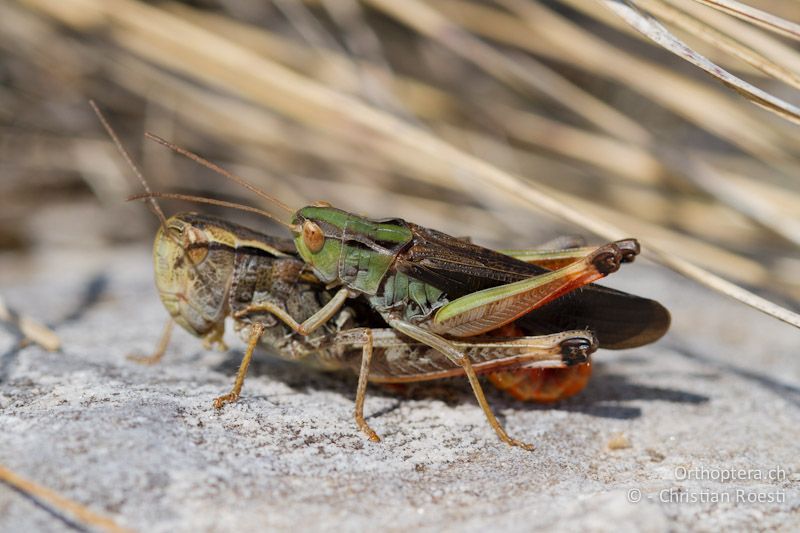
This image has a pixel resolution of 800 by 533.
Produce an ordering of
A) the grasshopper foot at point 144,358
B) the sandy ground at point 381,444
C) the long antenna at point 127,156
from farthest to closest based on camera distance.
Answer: the grasshopper foot at point 144,358
the long antenna at point 127,156
the sandy ground at point 381,444

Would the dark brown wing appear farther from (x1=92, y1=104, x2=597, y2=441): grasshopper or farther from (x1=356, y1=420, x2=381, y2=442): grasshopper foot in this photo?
(x1=356, y1=420, x2=381, y2=442): grasshopper foot

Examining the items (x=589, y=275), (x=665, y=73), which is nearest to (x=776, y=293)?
(x=665, y=73)

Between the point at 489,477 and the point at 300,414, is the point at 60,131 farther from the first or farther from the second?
the point at 489,477

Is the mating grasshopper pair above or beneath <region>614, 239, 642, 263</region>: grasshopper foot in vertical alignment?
beneath

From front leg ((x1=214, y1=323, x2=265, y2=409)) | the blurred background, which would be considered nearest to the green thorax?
front leg ((x1=214, y1=323, x2=265, y2=409))

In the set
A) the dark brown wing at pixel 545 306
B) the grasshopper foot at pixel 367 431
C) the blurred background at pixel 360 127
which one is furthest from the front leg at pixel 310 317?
the blurred background at pixel 360 127

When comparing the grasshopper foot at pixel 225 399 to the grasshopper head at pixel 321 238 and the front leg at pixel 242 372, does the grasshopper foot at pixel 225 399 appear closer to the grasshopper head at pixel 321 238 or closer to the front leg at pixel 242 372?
the front leg at pixel 242 372
